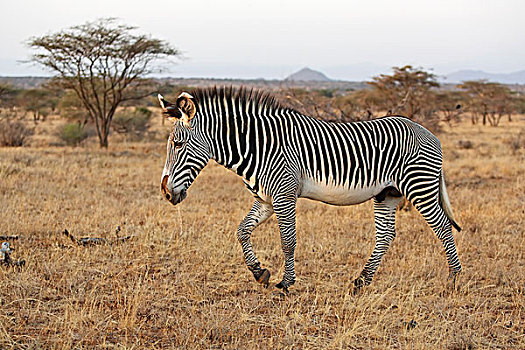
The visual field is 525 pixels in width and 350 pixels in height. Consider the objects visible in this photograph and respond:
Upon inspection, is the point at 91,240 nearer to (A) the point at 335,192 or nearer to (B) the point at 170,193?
(B) the point at 170,193

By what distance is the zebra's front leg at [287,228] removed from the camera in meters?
4.88

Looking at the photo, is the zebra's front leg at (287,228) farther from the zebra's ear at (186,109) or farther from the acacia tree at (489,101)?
the acacia tree at (489,101)

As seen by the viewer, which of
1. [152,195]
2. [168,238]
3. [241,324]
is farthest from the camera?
[152,195]

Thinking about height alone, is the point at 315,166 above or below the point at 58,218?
above

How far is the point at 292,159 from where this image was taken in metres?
5.04

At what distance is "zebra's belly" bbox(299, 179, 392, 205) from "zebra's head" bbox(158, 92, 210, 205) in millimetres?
1067

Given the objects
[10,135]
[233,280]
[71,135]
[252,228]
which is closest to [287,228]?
[252,228]

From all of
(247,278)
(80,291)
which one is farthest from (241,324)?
(80,291)

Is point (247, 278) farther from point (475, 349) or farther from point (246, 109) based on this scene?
point (475, 349)

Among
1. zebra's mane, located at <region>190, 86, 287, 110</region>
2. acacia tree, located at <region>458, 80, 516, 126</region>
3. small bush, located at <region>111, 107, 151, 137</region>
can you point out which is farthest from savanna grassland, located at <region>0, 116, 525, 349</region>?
acacia tree, located at <region>458, 80, 516, 126</region>

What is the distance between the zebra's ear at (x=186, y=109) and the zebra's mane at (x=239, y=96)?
157mm

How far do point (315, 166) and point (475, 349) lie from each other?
2152 millimetres

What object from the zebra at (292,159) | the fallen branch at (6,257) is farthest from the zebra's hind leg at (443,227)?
the fallen branch at (6,257)

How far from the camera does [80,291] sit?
4.91 metres
